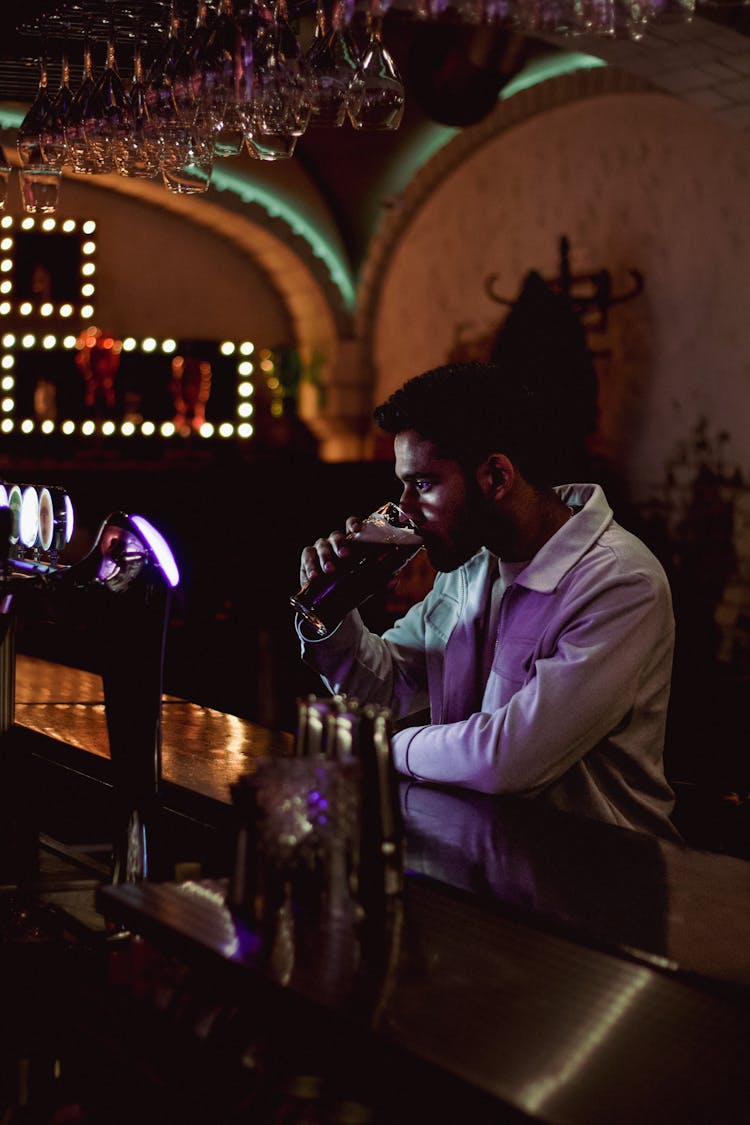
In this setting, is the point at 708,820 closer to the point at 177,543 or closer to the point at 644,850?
the point at 644,850

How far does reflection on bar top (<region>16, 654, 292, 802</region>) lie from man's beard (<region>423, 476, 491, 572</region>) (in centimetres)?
51

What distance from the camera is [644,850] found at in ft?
6.50

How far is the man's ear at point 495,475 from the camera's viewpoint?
8.87 ft

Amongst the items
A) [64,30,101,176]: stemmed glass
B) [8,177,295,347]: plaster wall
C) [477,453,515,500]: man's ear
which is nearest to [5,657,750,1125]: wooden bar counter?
[477,453,515,500]: man's ear

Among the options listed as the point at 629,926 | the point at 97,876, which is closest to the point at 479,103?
the point at 97,876

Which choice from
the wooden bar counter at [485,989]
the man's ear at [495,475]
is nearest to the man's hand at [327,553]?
the man's ear at [495,475]

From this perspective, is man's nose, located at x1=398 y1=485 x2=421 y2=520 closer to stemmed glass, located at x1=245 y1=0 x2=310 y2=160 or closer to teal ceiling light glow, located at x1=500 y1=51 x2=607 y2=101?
stemmed glass, located at x1=245 y1=0 x2=310 y2=160

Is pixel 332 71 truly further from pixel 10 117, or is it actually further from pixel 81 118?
pixel 10 117

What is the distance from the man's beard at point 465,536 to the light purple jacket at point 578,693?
12 centimetres

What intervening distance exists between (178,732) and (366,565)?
0.75 meters

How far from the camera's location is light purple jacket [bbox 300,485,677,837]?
7.81ft

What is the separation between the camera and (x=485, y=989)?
1.35 m

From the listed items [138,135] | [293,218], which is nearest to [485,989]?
[138,135]

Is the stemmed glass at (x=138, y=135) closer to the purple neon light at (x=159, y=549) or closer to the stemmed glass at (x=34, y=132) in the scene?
the stemmed glass at (x=34, y=132)
